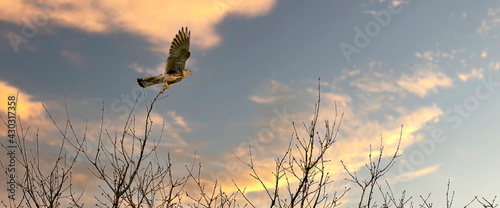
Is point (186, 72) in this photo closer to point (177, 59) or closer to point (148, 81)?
point (177, 59)

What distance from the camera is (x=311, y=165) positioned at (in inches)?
235

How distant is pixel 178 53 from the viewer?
9.74 meters

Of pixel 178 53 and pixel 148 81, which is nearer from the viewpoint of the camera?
pixel 148 81

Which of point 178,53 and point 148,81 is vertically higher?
point 178,53

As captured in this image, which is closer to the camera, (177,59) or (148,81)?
(148,81)

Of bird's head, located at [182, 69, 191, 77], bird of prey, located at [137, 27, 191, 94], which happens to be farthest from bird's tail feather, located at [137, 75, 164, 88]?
bird's head, located at [182, 69, 191, 77]

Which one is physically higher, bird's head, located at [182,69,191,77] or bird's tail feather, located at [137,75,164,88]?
bird's head, located at [182,69,191,77]

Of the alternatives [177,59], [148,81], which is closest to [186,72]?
[177,59]

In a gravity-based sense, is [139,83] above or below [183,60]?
below

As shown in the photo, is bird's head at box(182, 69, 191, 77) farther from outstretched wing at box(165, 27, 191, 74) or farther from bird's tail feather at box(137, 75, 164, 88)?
bird's tail feather at box(137, 75, 164, 88)

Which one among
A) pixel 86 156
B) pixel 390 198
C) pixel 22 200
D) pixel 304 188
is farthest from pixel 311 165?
pixel 22 200

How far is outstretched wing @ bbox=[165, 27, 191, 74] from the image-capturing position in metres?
9.62

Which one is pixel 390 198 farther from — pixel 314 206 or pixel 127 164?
pixel 127 164

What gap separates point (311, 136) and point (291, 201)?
0.96 meters
